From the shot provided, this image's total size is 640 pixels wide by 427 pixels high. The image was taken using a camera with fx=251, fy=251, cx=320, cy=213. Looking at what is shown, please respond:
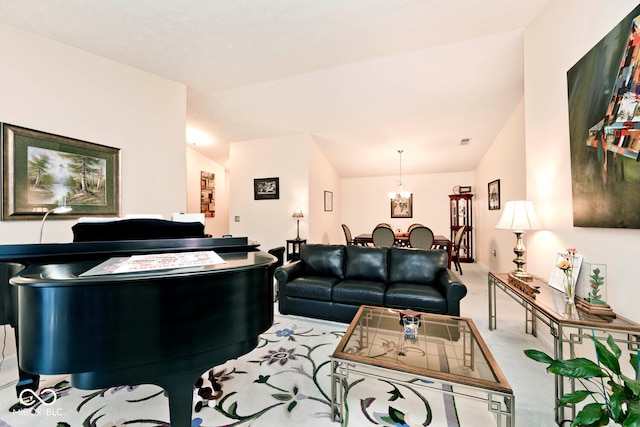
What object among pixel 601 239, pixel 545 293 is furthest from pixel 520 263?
pixel 601 239

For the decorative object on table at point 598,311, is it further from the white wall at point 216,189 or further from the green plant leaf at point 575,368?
the white wall at point 216,189

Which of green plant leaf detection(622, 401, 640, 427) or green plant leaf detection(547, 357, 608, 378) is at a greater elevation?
green plant leaf detection(547, 357, 608, 378)

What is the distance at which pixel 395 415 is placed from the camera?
5.17 ft

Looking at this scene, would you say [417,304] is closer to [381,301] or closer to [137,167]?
[381,301]

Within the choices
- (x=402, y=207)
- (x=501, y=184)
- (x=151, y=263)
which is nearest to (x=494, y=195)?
(x=501, y=184)

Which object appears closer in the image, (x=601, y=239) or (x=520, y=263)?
(x=601, y=239)

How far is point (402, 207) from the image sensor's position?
302 inches

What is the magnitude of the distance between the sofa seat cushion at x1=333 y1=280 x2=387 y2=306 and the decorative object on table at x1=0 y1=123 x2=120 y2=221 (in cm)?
291

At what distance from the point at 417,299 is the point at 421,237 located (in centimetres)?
263

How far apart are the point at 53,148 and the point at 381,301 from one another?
377 centimetres

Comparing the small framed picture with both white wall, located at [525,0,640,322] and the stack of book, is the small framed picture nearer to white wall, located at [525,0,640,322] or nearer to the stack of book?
white wall, located at [525,0,640,322]

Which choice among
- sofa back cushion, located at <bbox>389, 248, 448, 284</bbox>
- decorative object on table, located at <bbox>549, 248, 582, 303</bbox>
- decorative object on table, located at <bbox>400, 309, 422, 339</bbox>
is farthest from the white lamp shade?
decorative object on table, located at <bbox>400, 309, 422, 339</bbox>

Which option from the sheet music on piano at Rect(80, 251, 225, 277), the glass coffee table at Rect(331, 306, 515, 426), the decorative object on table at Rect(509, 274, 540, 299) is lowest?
the glass coffee table at Rect(331, 306, 515, 426)

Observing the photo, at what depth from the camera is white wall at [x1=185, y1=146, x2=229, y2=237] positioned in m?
6.52
